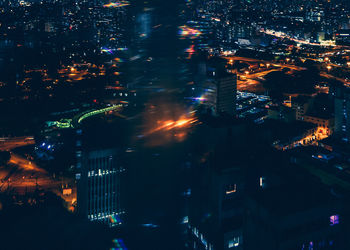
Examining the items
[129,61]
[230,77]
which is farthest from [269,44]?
[129,61]

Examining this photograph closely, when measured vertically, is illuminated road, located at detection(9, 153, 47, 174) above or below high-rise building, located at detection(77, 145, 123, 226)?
below

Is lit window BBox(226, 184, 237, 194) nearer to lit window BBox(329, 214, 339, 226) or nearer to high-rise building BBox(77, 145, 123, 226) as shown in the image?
lit window BBox(329, 214, 339, 226)

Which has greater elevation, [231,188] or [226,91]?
[231,188]

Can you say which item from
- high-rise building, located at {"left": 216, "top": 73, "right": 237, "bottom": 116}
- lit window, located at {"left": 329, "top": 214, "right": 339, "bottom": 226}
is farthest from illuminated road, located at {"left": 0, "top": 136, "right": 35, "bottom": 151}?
lit window, located at {"left": 329, "top": 214, "right": 339, "bottom": 226}

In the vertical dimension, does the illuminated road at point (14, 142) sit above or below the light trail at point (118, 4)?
below

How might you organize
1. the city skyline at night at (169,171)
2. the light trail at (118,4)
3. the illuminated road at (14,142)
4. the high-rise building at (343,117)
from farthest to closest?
the illuminated road at (14,142) < the high-rise building at (343,117) < the light trail at (118,4) < the city skyline at night at (169,171)

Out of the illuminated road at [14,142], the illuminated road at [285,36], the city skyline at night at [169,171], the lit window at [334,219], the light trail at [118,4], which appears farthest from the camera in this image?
the illuminated road at [285,36]

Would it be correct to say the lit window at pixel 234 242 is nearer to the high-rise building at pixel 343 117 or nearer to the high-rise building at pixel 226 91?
the high-rise building at pixel 343 117

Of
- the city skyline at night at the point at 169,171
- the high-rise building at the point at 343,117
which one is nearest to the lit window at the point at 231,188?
the city skyline at night at the point at 169,171

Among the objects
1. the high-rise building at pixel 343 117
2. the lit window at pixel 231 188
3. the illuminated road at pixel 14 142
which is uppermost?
the lit window at pixel 231 188

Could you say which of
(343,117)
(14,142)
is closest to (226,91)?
(343,117)

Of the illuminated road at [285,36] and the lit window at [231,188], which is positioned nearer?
the lit window at [231,188]

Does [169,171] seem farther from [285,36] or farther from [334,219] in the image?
[285,36]
